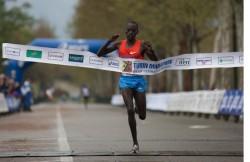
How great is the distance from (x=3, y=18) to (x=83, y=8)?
1052cm

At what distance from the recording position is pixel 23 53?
44.1ft

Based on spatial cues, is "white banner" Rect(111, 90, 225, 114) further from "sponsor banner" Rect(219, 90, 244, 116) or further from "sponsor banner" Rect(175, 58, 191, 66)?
"sponsor banner" Rect(175, 58, 191, 66)

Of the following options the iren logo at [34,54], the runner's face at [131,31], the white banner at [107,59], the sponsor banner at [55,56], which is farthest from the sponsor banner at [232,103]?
the runner's face at [131,31]

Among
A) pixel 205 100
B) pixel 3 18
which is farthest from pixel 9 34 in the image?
pixel 205 100

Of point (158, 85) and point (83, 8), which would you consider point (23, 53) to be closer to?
point (158, 85)

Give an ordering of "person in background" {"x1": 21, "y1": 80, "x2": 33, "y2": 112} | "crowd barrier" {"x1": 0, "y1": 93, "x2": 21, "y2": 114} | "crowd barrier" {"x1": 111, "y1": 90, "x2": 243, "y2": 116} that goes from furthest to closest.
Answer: "person in background" {"x1": 21, "y1": 80, "x2": 33, "y2": 112} → "crowd barrier" {"x1": 0, "y1": 93, "x2": 21, "y2": 114} → "crowd barrier" {"x1": 111, "y1": 90, "x2": 243, "y2": 116}

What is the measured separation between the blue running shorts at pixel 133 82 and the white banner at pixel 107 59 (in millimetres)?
265

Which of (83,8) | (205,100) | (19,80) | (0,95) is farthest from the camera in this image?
(83,8)

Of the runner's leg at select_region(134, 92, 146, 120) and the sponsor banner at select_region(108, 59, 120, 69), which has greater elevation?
the sponsor banner at select_region(108, 59, 120, 69)

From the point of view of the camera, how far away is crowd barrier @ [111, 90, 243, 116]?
27391 millimetres

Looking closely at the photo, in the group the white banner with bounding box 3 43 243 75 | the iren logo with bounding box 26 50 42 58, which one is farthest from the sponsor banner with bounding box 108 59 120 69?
the iren logo with bounding box 26 50 42 58

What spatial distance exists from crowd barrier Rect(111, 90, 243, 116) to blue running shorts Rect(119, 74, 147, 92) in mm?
13604

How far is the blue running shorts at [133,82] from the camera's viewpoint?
41.9ft

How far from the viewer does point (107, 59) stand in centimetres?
1355
